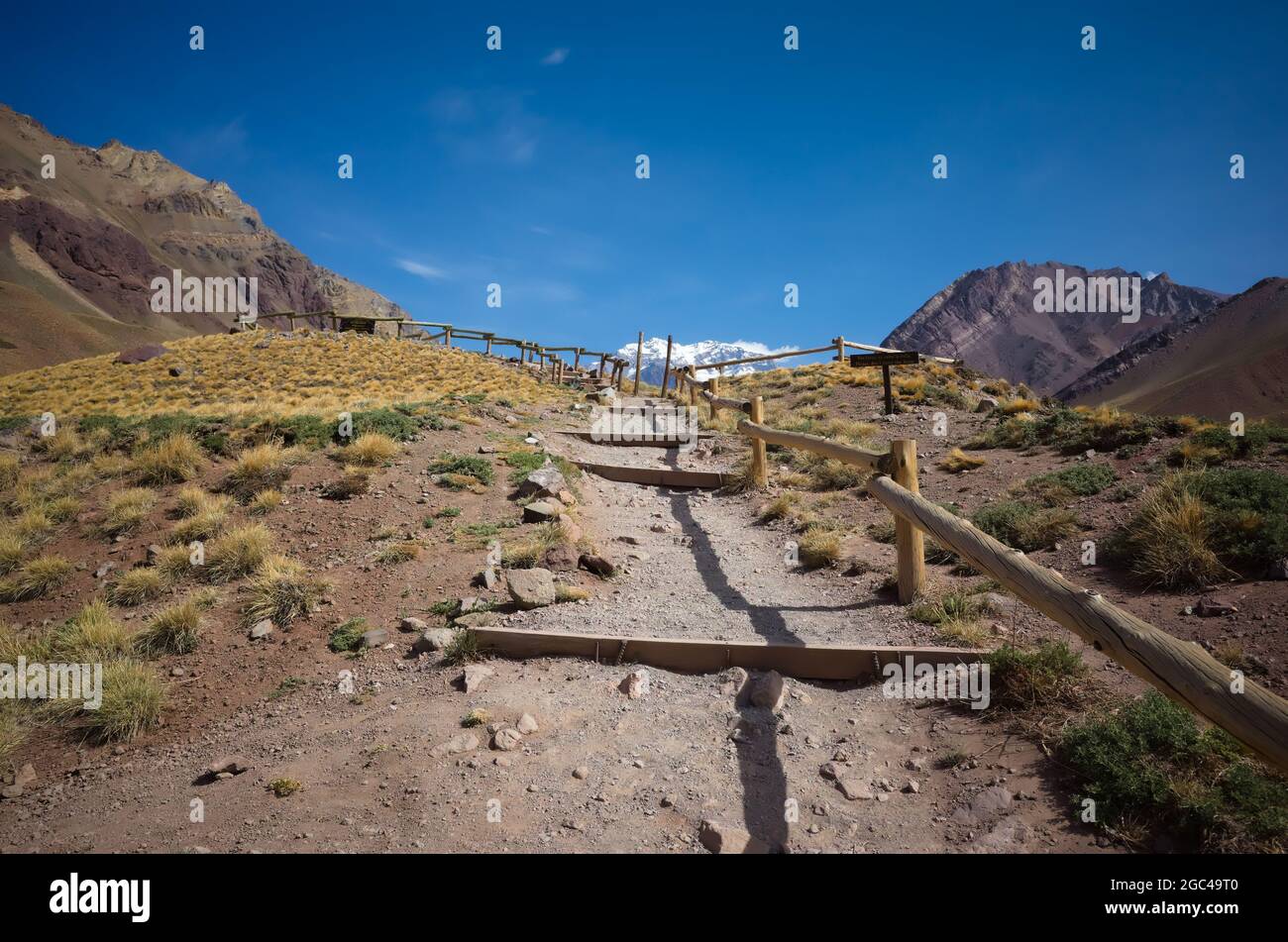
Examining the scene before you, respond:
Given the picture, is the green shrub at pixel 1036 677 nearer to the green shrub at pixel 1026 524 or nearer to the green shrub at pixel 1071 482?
the green shrub at pixel 1026 524

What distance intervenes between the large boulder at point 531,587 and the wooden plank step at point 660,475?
5167 millimetres

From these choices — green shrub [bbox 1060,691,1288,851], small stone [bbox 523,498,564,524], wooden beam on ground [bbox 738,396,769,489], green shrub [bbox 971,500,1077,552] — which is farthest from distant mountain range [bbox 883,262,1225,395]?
green shrub [bbox 1060,691,1288,851]

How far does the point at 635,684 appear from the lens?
4086mm

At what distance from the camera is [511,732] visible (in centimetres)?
362

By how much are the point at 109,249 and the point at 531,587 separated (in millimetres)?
170548

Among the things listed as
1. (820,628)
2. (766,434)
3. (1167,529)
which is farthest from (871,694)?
(766,434)

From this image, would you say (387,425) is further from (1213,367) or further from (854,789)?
(1213,367)

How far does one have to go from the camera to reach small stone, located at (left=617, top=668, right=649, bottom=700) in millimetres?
4059

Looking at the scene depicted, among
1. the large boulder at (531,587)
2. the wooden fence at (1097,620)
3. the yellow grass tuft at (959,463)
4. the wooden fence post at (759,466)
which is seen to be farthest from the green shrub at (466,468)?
the yellow grass tuft at (959,463)

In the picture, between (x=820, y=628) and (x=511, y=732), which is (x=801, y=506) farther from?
(x=511, y=732)

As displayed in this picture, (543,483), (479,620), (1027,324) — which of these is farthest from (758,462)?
(1027,324)

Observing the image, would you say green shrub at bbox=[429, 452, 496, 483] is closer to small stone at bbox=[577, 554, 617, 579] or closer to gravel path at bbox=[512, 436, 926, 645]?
gravel path at bbox=[512, 436, 926, 645]

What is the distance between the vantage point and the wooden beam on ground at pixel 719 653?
4086mm

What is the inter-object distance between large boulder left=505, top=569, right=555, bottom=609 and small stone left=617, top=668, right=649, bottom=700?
4.58 feet
